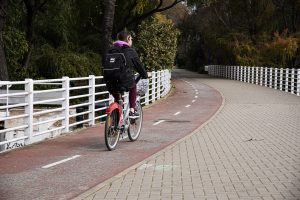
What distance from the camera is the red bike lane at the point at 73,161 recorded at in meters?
6.43

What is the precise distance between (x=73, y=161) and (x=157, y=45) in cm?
2377

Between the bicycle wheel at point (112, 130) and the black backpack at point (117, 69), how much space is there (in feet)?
1.65

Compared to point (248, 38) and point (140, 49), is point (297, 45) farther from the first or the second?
point (140, 49)

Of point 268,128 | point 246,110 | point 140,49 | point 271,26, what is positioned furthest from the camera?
point 271,26

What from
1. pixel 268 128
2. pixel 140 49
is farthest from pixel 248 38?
pixel 268 128

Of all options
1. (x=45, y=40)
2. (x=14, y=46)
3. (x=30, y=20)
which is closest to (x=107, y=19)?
(x=14, y=46)

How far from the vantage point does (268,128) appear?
13.0 meters

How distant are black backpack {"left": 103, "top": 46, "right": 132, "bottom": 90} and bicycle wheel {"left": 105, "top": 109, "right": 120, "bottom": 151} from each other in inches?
19.8

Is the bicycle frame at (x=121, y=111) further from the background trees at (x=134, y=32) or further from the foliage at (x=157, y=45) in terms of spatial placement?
the foliage at (x=157, y=45)

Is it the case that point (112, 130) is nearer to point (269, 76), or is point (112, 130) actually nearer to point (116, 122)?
point (116, 122)

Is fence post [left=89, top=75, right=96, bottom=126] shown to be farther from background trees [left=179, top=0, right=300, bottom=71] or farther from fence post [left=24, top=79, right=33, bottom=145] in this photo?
background trees [left=179, top=0, right=300, bottom=71]

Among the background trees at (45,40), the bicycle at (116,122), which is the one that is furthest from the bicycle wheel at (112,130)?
the background trees at (45,40)

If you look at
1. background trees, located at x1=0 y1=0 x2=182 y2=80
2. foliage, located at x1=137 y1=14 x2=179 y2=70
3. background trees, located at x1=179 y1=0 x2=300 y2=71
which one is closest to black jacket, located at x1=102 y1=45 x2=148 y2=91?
background trees, located at x1=0 y1=0 x2=182 y2=80

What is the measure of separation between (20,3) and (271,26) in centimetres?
3274
